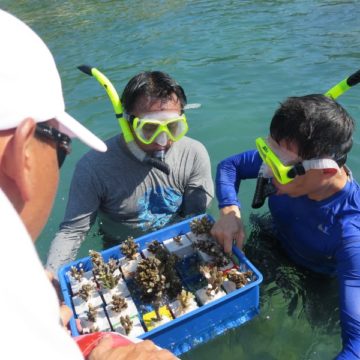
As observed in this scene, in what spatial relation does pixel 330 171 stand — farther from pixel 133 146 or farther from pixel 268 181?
pixel 133 146

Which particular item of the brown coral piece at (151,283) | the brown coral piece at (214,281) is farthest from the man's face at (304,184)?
the brown coral piece at (151,283)

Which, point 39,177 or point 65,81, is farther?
point 65,81

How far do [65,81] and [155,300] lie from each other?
6974 millimetres

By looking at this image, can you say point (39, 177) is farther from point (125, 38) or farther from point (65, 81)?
point (125, 38)

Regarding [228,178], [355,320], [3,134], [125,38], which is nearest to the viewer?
[3,134]

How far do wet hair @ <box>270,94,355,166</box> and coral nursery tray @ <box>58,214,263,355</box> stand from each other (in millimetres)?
916

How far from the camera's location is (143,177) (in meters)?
3.56

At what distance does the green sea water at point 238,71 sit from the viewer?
3451mm

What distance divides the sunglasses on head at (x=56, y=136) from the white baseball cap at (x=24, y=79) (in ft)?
0.13

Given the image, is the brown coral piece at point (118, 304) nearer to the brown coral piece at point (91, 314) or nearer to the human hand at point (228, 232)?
the brown coral piece at point (91, 314)

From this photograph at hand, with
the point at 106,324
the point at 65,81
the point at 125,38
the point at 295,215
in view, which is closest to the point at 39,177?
the point at 106,324

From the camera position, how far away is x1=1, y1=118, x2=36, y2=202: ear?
41.0 inches

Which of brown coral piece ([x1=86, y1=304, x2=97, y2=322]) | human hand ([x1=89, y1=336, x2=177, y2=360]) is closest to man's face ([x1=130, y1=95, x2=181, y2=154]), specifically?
brown coral piece ([x1=86, y1=304, x2=97, y2=322])

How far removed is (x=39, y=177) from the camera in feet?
4.00
